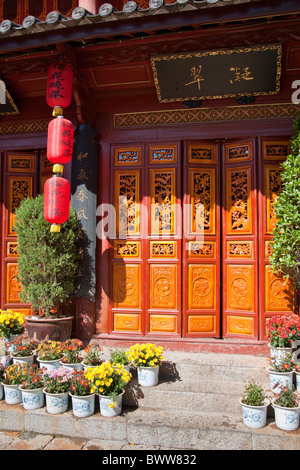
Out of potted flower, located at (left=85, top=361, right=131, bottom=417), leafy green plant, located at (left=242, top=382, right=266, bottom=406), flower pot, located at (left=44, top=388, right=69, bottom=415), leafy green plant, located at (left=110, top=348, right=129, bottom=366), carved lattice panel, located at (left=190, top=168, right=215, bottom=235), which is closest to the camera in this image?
leafy green plant, located at (left=242, top=382, right=266, bottom=406)

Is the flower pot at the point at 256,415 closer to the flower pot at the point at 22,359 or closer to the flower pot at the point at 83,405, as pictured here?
the flower pot at the point at 83,405

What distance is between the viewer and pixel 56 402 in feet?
14.8

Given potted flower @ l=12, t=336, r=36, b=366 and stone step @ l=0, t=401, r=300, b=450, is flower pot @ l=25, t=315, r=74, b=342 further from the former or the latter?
stone step @ l=0, t=401, r=300, b=450

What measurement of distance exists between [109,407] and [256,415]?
1507mm

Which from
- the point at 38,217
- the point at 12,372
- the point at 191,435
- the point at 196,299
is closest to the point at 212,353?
the point at 196,299

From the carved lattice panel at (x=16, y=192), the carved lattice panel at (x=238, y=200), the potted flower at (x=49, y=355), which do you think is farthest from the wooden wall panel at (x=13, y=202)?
the carved lattice panel at (x=238, y=200)

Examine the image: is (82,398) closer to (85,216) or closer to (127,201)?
(85,216)

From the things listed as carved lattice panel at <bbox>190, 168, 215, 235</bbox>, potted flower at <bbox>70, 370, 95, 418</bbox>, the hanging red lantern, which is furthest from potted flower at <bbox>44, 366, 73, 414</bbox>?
the hanging red lantern

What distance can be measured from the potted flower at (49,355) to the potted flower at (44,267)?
1.14 ft

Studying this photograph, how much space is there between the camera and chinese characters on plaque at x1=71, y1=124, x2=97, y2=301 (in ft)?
20.5

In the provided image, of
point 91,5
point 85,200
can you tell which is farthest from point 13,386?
point 91,5

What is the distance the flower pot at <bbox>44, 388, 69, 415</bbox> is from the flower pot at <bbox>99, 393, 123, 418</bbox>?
1.40ft

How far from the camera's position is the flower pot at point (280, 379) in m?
4.59

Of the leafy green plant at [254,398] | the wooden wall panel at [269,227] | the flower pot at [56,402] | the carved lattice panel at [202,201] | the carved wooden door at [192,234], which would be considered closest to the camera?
the leafy green plant at [254,398]
